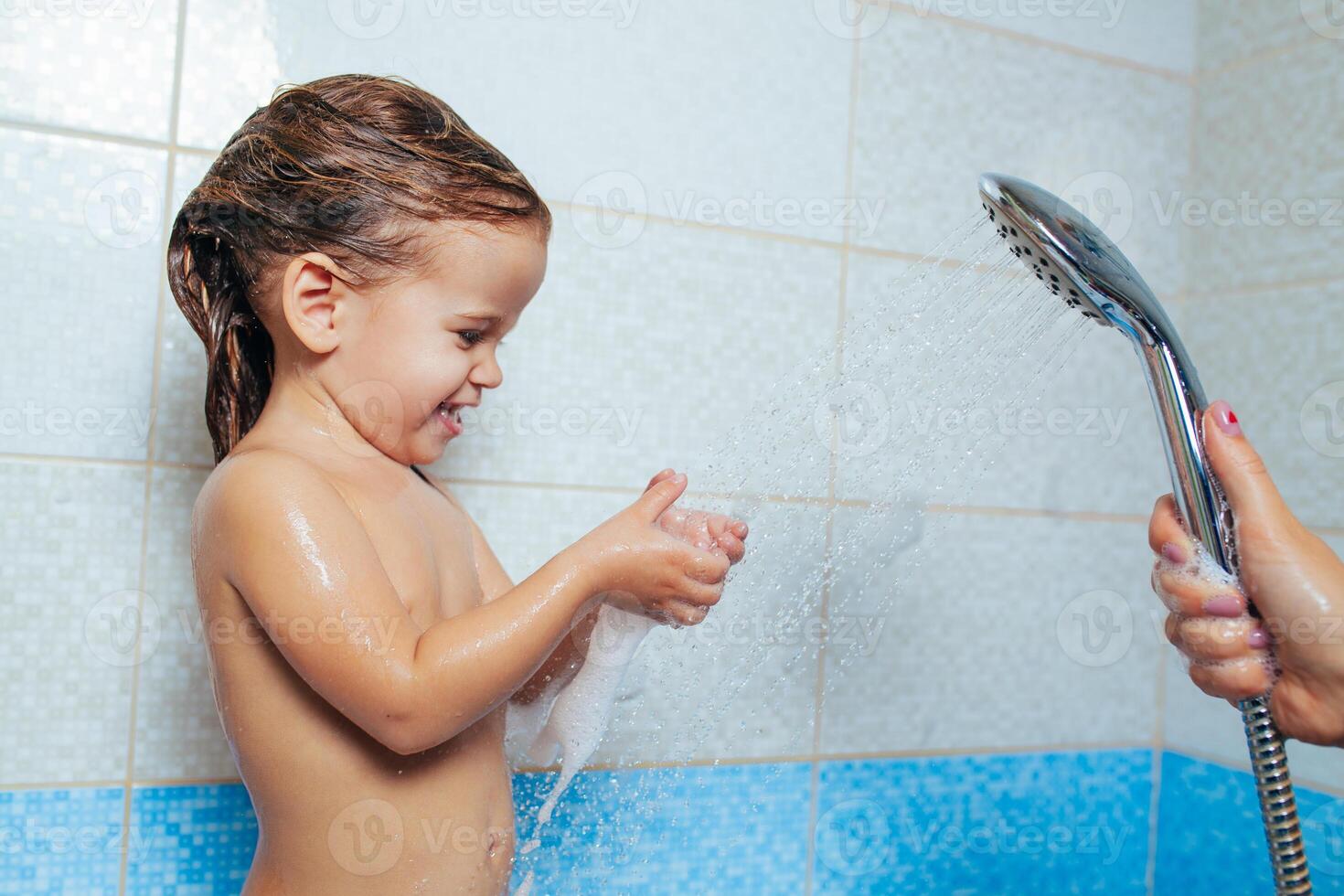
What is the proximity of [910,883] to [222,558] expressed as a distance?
859mm

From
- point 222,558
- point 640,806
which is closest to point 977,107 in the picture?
point 640,806

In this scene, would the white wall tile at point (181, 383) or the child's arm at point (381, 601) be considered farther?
the white wall tile at point (181, 383)

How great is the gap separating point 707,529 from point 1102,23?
92 centimetres

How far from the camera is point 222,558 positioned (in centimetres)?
75

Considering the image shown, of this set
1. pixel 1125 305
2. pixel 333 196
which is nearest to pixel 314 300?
pixel 333 196

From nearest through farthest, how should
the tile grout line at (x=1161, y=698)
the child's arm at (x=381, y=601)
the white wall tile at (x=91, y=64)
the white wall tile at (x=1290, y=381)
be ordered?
the child's arm at (x=381, y=601) < the white wall tile at (x=91, y=64) < the white wall tile at (x=1290, y=381) < the tile grout line at (x=1161, y=698)

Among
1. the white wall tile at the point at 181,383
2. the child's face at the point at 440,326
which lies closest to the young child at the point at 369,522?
the child's face at the point at 440,326

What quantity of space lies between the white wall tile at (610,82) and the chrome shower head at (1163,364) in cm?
45

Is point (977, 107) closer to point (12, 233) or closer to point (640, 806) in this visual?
point (640, 806)

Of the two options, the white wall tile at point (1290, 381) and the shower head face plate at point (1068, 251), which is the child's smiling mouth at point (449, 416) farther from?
the white wall tile at point (1290, 381)

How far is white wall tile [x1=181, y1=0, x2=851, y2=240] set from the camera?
0.98 meters

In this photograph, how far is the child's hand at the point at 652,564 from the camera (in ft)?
2.44

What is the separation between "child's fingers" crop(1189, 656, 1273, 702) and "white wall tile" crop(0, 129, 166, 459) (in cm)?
85

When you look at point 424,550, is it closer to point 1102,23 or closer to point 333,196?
point 333,196
